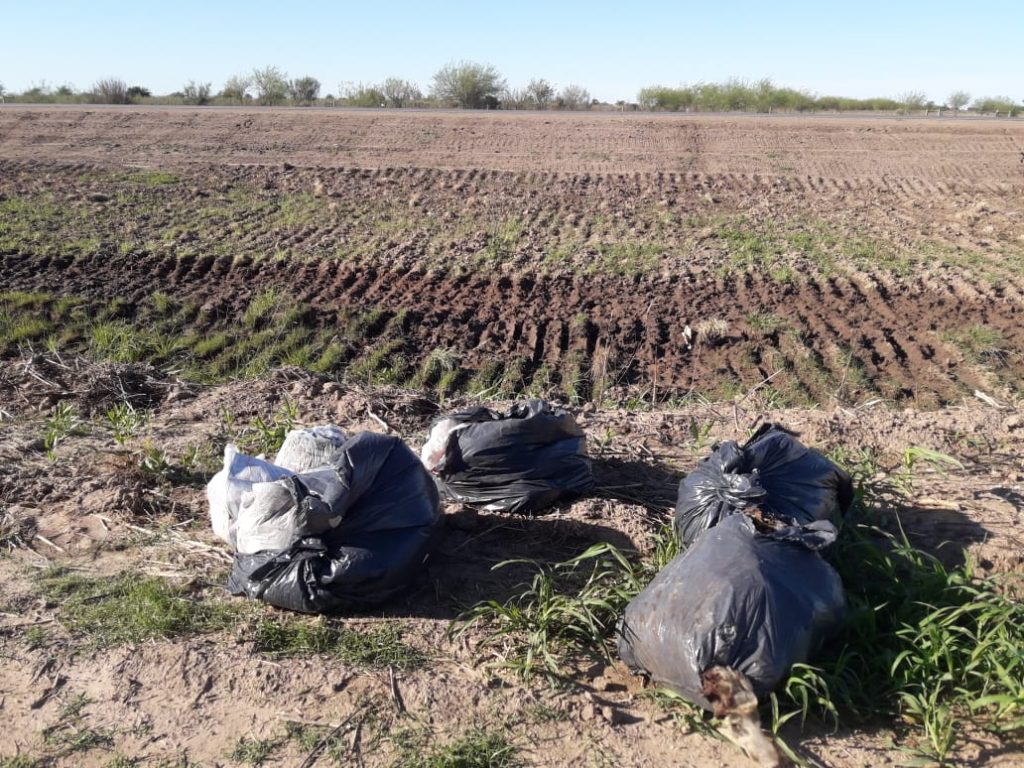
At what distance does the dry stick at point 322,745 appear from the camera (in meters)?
2.89

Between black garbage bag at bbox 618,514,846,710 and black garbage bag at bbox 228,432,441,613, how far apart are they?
3.17ft

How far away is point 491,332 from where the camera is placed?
971 centimetres

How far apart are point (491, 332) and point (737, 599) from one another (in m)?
6.94

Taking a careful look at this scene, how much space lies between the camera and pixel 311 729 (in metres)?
3.01

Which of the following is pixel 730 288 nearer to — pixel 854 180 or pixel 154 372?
pixel 154 372

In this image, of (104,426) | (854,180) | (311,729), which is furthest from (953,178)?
(311,729)

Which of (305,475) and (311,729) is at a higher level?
(305,475)

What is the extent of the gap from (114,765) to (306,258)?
969 cm

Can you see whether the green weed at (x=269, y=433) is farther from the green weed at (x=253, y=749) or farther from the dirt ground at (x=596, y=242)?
the dirt ground at (x=596, y=242)

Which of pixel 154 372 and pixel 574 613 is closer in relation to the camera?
pixel 574 613

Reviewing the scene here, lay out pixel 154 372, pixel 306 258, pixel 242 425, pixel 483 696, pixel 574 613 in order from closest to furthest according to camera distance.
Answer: pixel 483 696 → pixel 574 613 → pixel 242 425 → pixel 154 372 → pixel 306 258

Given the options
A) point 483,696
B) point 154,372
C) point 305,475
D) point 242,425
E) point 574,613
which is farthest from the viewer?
point 154,372

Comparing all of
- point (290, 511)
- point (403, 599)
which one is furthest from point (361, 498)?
point (403, 599)

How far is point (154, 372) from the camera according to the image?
670cm
